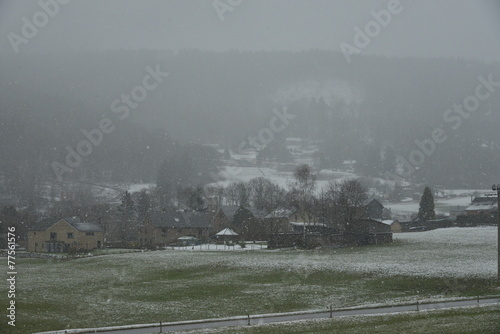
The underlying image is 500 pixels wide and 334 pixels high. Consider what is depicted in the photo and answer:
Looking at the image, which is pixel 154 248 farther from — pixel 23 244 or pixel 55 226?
pixel 23 244

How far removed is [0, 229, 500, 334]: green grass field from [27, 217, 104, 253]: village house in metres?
39.8

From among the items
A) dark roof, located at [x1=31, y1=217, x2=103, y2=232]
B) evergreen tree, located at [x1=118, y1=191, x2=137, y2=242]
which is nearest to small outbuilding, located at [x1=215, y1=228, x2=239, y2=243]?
dark roof, located at [x1=31, y1=217, x2=103, y2=232]

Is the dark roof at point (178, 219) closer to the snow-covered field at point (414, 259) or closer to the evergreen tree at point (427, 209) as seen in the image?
the evergreen tree at point (427, 209)

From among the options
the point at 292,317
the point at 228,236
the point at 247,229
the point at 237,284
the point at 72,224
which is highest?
the point at 72,224

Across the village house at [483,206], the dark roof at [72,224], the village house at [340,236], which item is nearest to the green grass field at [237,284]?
the village house at [340,236]

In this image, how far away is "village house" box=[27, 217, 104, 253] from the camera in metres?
119

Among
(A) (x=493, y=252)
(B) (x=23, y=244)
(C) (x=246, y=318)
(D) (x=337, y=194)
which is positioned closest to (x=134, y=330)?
(C) (x=246, y=318)

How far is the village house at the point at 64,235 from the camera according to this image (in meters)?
119

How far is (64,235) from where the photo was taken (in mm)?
120750

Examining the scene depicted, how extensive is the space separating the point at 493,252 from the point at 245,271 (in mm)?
27974

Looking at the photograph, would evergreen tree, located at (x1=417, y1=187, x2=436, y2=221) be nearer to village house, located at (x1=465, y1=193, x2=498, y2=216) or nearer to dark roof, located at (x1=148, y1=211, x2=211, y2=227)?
village house, located at (x1=465, y1=193, x2=498, y2=216)

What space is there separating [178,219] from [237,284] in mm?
87537

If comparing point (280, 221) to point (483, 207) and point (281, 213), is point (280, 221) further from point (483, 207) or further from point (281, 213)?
point (483, 207)

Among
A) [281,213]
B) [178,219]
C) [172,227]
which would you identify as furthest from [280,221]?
[172,227]
